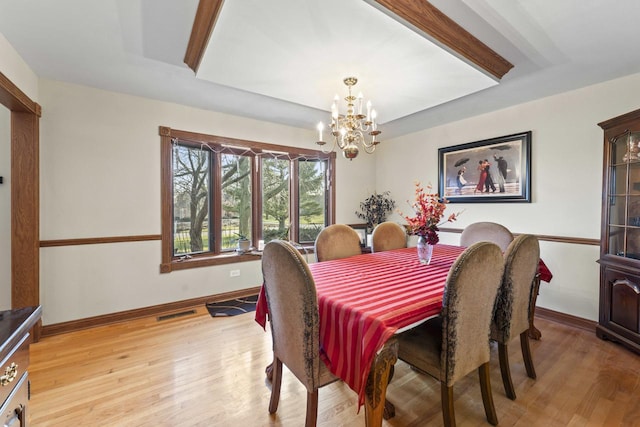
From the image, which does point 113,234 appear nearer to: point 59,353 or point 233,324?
point 59,353

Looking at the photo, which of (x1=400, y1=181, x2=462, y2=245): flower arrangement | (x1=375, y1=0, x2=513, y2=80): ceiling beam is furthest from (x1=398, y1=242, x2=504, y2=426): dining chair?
(x1=375, y1=0, x2=513, y2=80): ceiling beam

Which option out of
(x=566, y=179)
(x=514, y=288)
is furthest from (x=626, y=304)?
(x=514, y=288)

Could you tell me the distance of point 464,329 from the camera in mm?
1365

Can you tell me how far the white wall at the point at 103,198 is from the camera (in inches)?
102

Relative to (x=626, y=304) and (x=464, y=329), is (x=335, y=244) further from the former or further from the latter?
(x=626, y=304)

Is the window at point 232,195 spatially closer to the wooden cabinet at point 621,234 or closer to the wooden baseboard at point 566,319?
the wooden baseboard at point 566,319

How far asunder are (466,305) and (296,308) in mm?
827

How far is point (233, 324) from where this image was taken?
282cm

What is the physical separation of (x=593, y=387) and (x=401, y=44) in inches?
105

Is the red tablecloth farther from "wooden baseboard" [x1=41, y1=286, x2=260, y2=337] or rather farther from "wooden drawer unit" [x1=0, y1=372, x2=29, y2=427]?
"wooden baseboard" [x1=41, y1=286, x2=260, y2=337]

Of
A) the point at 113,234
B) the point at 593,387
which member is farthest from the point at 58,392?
the point at 593,387

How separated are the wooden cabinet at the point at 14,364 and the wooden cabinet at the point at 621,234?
3648mm

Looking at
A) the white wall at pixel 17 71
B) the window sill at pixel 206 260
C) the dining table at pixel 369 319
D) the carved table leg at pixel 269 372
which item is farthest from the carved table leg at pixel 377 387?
the white wall at pixel 17 71

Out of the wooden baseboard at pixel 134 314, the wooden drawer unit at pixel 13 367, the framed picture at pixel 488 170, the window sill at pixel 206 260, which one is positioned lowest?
the wooden baseboard at pixel 134 314
